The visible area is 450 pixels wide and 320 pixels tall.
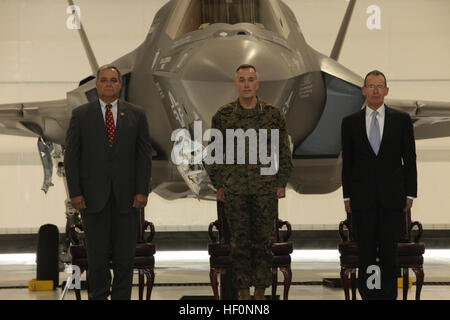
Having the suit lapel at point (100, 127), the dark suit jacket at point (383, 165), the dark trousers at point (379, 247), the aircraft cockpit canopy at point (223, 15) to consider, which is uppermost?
the aircraft cockpit canopy at point (223, 15)

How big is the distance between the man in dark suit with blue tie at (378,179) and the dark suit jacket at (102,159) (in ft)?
4.58

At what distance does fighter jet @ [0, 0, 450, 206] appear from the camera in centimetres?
517

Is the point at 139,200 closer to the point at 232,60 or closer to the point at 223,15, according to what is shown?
the point at 232,60

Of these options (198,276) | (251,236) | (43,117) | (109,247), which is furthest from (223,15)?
(198,276)

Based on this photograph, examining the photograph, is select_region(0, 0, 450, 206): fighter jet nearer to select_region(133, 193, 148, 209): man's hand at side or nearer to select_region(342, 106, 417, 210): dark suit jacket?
select_region(342, 106, 417, 210): dark suit jacket

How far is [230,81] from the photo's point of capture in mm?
4992

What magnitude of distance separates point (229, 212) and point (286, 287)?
120cm

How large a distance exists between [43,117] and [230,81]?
11.3 ft

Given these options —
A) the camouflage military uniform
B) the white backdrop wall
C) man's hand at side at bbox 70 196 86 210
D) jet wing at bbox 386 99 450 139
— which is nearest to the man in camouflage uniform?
the camouflage military uniform

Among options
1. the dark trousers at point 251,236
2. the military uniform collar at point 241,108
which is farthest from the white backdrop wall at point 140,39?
the military uniform collar at point 241,108

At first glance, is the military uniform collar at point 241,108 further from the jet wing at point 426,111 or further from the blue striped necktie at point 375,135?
the jet wing at point 426,111

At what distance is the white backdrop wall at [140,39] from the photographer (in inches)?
497

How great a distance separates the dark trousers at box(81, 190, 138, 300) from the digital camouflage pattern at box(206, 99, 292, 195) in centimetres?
68

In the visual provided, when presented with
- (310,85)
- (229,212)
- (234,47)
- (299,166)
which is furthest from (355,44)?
(229,212)
